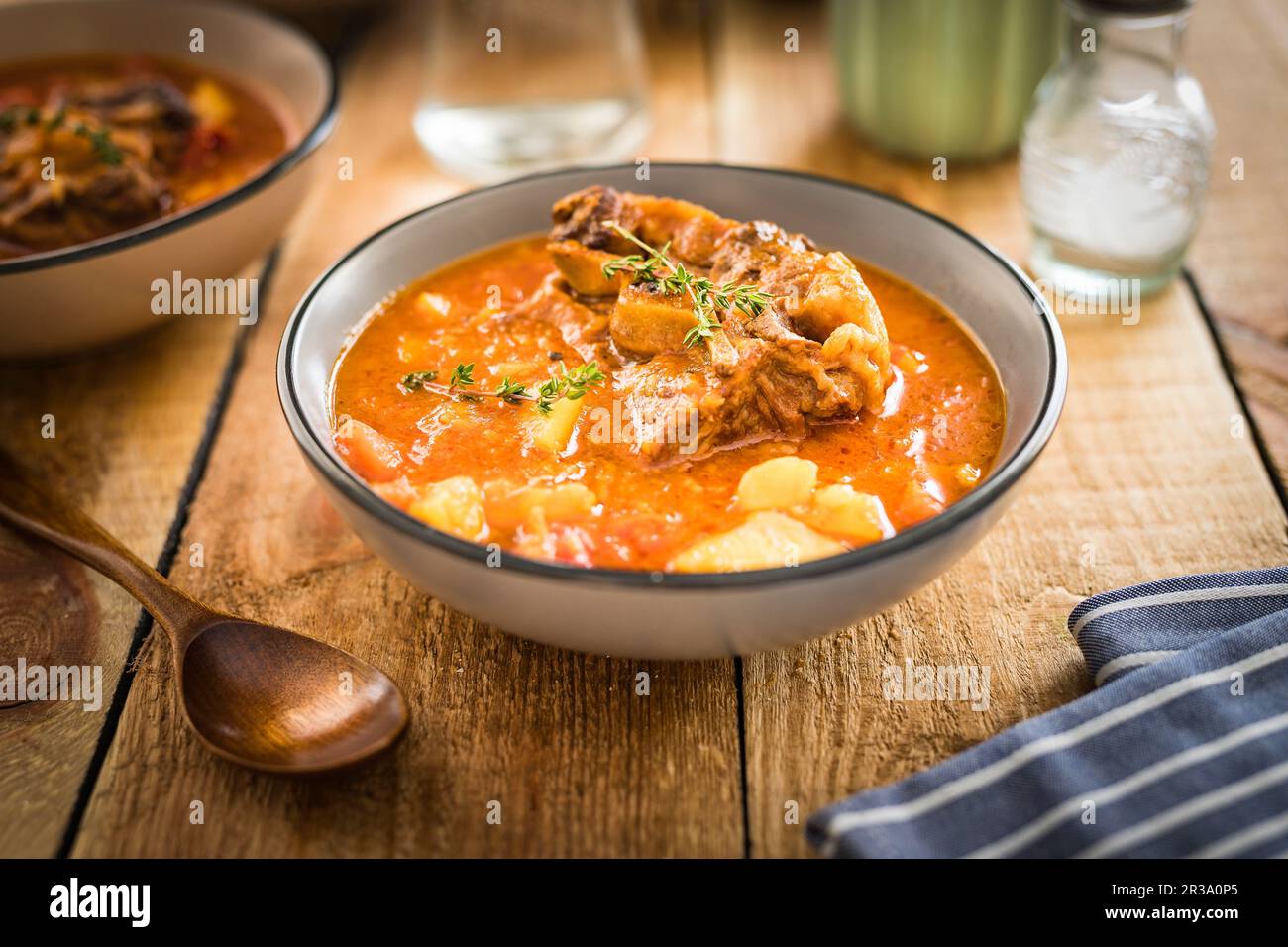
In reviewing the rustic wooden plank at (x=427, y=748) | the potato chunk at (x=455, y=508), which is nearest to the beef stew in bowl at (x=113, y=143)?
the rustic wooden plank at (x=427, y=748)

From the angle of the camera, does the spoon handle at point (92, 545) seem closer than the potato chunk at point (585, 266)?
Yes

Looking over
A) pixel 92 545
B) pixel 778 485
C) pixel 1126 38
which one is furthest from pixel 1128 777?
pixel 1126 38

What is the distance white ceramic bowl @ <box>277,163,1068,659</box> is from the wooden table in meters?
0.25

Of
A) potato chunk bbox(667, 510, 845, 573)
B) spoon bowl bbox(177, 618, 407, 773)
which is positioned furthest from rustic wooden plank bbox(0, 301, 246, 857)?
potato chunk bbox(667, 510, 845, 573)

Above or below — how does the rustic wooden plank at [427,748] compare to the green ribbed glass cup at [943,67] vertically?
below

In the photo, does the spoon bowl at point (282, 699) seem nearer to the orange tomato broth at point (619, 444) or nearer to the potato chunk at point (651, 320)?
the orange tomato broth at point (619, 444)

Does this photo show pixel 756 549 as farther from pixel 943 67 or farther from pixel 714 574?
pixel 943 67

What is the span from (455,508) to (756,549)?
23.1 inches

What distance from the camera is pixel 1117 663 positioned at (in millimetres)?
2436

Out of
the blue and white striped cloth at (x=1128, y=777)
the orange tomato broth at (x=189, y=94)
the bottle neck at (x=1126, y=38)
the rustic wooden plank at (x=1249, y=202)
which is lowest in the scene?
the rustic wooden plank at (x=1249, y=202)

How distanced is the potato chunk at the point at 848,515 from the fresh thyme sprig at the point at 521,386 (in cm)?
59

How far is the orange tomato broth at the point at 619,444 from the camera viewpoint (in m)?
2.45

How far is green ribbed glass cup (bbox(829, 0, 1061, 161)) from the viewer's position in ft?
13.5

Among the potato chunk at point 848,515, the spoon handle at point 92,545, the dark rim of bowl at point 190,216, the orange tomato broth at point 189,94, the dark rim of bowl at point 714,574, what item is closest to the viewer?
the dark rim of bowl at point 714,574
